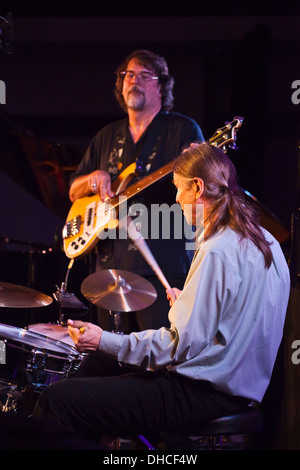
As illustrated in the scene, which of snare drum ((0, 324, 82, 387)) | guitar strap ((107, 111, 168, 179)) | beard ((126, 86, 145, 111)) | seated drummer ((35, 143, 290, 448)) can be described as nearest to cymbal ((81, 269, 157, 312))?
snare drum ((0, 324, 82, 387))

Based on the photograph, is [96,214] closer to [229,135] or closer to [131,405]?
[229,135]

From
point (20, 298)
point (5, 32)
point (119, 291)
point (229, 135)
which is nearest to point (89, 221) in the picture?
point (119, 291)

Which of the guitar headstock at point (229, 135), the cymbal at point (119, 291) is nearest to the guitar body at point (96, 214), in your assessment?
the guitar headstock at point (229, 135)

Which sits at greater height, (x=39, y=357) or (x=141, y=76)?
(x=141, y=76)

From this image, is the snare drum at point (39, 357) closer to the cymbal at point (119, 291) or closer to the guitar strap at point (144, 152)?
the cymbal at point (119, 291)

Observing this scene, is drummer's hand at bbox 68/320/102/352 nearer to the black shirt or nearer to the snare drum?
the snare drum

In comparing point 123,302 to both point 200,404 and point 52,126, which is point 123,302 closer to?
point 200,404

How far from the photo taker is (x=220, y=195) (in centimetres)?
220

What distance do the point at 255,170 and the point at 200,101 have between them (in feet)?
3.73

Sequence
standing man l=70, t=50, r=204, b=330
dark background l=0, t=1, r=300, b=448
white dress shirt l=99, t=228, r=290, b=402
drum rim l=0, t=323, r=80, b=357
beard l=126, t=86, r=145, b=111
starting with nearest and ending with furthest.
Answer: white dress shirt l=99, t=228, r=290, b=402, drum rim l=0, t=323, r=80, b=357, standing man l=70, t=50, r=204, b=330, beard l=126, t=86, r=145, b=111, dark background l=0, t=1, r=300, b=448

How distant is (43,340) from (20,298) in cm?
37

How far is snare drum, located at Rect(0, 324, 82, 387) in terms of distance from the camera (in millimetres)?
2581

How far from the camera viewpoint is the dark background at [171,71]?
5332mm
